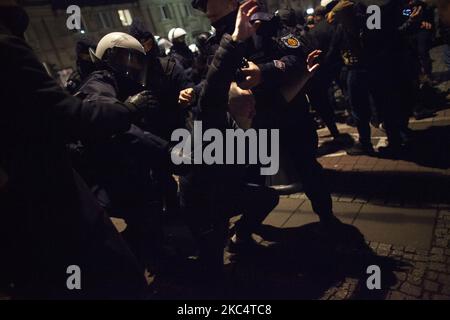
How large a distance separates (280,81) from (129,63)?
135 centimetres

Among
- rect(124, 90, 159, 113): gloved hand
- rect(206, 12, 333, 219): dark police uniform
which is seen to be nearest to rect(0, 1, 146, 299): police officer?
rect(124, 90, 159, 113): gloved hand

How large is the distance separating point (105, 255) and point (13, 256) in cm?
45

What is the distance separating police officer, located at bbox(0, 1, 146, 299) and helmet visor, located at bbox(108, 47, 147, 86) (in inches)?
43.7

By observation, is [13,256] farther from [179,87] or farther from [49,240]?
[179,87]

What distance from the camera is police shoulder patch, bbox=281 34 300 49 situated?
2502 mm

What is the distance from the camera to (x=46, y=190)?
1631 millimetres

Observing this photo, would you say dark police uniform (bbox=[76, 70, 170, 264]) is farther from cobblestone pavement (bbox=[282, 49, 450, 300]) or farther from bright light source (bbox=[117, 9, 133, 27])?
bright light source (bbox=[117, 9, 133, 27])

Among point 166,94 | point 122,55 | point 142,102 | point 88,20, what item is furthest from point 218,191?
point 88,20

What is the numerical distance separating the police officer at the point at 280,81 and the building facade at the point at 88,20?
82.9 ft

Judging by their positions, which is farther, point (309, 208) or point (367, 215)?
point (309, 208)

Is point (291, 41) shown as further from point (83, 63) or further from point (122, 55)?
point (83, 63)

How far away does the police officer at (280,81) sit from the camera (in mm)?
2350

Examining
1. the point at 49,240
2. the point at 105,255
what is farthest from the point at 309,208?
the point at 49,240
